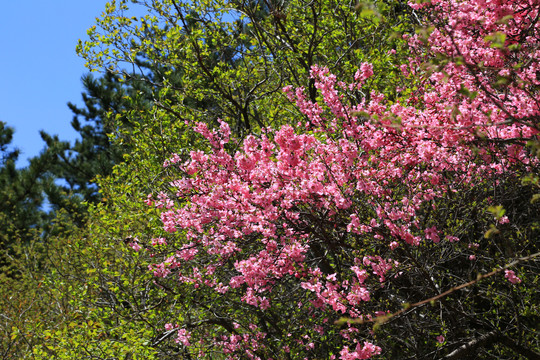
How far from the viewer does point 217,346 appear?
21.2 ft

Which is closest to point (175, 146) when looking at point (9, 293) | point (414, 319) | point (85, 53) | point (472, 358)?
point (85, 53)

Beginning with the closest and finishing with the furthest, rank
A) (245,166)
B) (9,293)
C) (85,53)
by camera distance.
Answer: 1. (245,166)
2. (85,53)
3. (9,293)

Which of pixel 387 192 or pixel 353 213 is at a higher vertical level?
pixel 387 192

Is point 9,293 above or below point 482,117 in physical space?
above

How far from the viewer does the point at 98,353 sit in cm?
595

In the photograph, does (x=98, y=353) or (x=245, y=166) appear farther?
(x=98, y=353)

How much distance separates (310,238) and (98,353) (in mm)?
3001

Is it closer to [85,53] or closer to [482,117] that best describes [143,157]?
[85,53]

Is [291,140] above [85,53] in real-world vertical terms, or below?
below

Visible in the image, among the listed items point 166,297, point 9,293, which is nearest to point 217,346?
point 166,297

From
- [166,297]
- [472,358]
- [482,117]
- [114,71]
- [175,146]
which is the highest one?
[114,71]

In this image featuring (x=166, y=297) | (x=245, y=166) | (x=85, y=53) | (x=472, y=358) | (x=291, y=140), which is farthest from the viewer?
(x=85, y=53)

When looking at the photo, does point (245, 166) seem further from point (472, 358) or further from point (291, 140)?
point (472, 358)

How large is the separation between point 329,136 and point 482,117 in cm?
187
